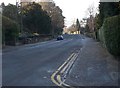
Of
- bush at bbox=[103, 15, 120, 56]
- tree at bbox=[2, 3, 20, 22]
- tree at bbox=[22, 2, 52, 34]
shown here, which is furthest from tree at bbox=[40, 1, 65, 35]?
bush at bbox=[103, 15, 120, 56]

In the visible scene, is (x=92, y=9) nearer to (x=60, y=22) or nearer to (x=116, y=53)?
(x=60, y=22)

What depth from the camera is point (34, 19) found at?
85.7 meters

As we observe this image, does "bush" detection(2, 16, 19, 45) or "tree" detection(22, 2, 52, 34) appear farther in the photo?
"tree" detection(22, 2, 52, 34)

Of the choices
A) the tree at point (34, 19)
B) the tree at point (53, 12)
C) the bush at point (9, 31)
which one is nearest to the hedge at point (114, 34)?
the bush at point (9, 31)

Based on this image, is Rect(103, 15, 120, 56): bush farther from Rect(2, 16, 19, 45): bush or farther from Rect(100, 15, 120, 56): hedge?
Rect(2, 16, 19, 45): bush

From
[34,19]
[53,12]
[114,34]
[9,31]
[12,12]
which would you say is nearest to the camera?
[114,34]

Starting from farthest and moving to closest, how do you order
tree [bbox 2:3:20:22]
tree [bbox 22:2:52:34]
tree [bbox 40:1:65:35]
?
tree [bbox 40:1:65:35] < tree [bbox 22:2:52:34] < tree [bbox 2:3:20:22]

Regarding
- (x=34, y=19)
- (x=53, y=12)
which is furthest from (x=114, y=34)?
(x=53, y=12)

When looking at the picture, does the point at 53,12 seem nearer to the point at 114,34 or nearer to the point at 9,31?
the point at 9,31

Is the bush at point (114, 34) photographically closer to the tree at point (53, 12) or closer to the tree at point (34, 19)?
the tree at point (34, 19)

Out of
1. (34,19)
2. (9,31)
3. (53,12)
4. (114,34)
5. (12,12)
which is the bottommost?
(9,31)

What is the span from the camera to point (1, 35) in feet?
151

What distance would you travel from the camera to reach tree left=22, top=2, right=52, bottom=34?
282ft

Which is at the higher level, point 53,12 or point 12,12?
point 53,12
